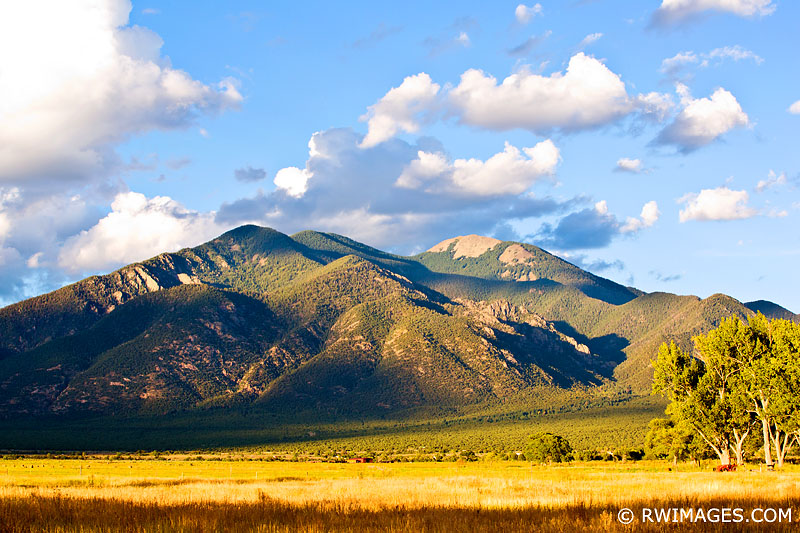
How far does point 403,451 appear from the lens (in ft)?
538

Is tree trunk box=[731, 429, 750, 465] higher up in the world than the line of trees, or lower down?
lower down

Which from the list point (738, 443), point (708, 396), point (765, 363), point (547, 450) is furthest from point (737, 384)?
point (547, 450)

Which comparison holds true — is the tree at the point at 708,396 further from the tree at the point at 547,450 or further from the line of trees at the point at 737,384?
the tree at the point at 547,450

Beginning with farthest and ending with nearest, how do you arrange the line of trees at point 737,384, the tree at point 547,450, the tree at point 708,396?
the tree at point 547,450 → the tree at point 708,396 → the line of trees at point 737,384

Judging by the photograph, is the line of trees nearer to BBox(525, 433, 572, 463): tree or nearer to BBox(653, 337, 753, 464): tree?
BBox(653, 337, 753, 464): tree

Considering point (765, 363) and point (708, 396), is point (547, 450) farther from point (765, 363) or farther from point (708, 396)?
point (765, 363)

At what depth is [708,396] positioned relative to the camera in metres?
66.6

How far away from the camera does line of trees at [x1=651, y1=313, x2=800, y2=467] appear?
61.0 m

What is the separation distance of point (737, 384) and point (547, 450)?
53728mm

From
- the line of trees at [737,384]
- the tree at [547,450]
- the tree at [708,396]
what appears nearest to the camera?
the line of trees at [737,384]

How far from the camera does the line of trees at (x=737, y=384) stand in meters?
61.0

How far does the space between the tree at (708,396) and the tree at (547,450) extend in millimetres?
45949

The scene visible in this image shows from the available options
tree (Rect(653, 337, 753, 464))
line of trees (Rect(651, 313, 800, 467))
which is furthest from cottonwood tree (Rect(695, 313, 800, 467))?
tree (Rect(653, 337, 753, 464))

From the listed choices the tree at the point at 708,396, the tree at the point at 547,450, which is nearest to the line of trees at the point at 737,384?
the tree at the point at 708,396
